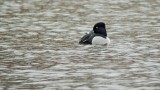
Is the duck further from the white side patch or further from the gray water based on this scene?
the gray water

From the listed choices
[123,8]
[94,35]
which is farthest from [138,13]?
[94,35]

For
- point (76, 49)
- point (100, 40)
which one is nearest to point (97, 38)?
point (100, 40)

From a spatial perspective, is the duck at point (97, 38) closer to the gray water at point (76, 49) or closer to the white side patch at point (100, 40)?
the white side patch at point (100, 40)

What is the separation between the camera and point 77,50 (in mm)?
22766

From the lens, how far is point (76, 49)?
75.5ft

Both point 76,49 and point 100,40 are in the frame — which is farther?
point 100,40

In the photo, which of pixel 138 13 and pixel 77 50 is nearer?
pixel 77 50

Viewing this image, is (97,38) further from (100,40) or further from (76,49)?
(76,49)

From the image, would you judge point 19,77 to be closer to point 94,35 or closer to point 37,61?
point 37,61

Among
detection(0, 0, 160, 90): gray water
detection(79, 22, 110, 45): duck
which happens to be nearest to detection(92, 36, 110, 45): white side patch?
detection(79, 22, 110, 45): duck

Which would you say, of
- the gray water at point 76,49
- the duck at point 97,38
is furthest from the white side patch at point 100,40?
the gray water at point 76,49

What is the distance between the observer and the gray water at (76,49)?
16.7 m

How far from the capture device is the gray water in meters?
16.7

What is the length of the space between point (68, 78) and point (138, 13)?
19265mm
